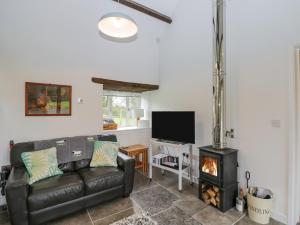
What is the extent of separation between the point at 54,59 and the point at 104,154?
6.38 ft

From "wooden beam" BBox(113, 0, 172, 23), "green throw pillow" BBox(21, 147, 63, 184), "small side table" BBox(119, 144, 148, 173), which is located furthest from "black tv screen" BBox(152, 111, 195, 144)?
"wooden beam" BBox(113, 0, 172, 23)

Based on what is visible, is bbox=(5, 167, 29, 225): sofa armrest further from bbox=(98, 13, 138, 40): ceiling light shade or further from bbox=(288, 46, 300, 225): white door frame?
bbox=(288, 46, 300, 225): white door frame

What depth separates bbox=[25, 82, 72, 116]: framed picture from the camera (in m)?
2.90

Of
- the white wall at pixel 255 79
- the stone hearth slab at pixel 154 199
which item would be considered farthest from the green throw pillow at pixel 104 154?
the white wall at pixel 255 79

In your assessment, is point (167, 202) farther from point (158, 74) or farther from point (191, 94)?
point (158, 74)

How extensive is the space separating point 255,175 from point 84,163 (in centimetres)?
280

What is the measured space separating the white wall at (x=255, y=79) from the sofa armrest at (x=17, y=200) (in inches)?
116

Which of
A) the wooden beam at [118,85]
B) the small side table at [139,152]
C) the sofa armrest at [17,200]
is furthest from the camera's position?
the small side table at [139,152]

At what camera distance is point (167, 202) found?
276 cm

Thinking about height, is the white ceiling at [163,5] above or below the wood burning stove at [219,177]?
above

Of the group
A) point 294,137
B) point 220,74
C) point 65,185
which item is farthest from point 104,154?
point 294,137

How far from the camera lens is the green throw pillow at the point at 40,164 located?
2396 millimetres

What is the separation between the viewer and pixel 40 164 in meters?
2.50

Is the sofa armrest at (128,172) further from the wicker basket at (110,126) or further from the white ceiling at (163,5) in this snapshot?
the white ceiling at (163,5)
